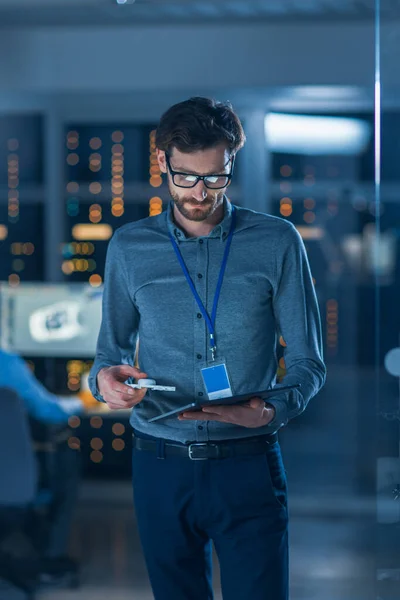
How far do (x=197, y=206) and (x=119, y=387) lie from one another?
361 millimetres

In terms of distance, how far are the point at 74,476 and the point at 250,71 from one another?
256cm

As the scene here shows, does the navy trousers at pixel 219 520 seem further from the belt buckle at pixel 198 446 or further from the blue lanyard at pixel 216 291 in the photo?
the blue lanyard at pixel 216 291

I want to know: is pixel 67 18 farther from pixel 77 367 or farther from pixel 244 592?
pixel 244 592

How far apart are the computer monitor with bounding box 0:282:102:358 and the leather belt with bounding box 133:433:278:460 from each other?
2.83 meters

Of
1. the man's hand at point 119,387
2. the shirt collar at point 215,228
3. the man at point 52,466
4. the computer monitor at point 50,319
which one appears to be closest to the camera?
the man's hand at point 119,387

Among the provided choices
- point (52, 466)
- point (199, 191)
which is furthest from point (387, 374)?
point (52, 466)

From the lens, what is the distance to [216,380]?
1.65 m

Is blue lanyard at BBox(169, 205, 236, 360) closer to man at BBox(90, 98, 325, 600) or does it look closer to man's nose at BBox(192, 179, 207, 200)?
man at BBox(90, 98, 325, 600)

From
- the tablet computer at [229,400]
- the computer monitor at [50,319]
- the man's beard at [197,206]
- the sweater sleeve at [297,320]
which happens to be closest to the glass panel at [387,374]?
the sweater sleeve at [297,320]

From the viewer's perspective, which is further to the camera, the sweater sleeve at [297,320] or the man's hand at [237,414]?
the sweater sleeve at [297,320]

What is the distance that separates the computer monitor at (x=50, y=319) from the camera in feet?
14.9

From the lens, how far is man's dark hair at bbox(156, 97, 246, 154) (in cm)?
163

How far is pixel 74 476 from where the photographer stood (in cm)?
394

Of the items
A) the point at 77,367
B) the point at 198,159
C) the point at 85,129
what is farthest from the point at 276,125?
the point at 198,159
